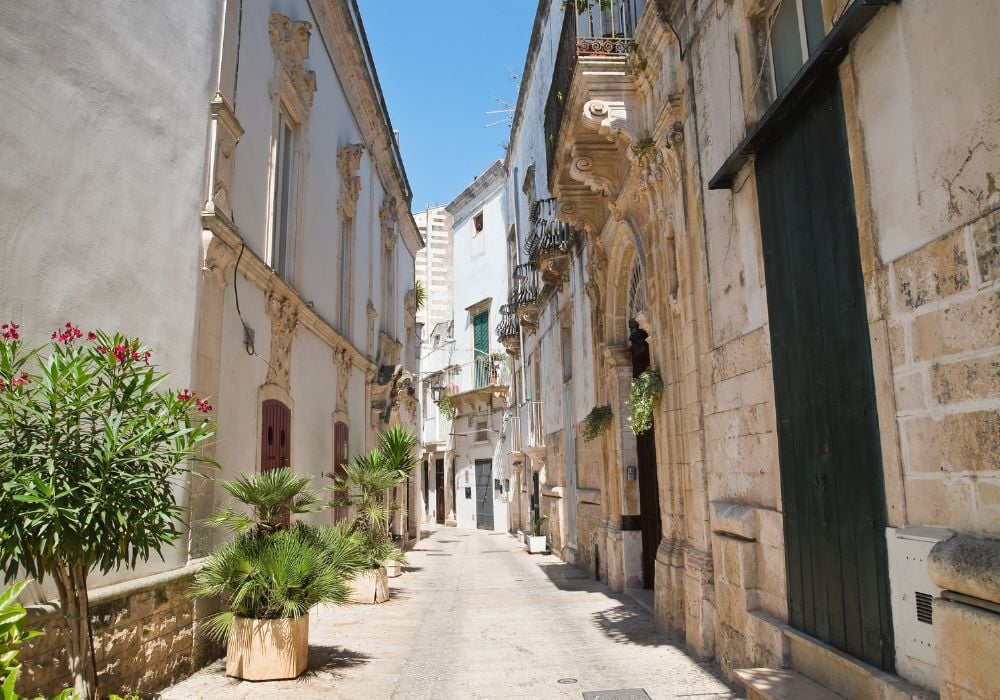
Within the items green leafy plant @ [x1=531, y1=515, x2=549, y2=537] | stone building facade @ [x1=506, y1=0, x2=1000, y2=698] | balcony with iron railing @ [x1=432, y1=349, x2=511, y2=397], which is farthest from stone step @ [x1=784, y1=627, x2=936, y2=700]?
balcony with iron railing @ [x1=432, y1=349, x2=511, y2=397]

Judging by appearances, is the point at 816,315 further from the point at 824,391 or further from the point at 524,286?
the point at 524,286

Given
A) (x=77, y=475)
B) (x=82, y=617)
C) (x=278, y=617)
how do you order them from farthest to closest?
(x=278, y=617), (x=82, y=617), (x=77, y=475)

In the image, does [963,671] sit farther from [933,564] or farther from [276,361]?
[276,361]

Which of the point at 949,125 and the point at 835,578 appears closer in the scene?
the point at 949,125

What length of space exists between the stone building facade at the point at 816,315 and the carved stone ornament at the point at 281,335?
14.2 feet

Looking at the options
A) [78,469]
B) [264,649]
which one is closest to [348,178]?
[264,649]

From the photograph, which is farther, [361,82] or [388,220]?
[388,220]

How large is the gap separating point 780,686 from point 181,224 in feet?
19.3

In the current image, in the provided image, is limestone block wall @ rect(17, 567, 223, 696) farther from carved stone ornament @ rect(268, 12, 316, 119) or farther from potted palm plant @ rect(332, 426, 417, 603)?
carved stone ornament @ rect(268, 12, 316, 119)

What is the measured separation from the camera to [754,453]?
5.57m

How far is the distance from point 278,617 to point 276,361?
402 centimetres

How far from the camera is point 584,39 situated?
26.9 feet

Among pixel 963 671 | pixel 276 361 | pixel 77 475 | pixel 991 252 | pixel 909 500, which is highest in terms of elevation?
pixel 276 361

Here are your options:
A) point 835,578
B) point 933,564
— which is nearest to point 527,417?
point 835,578
